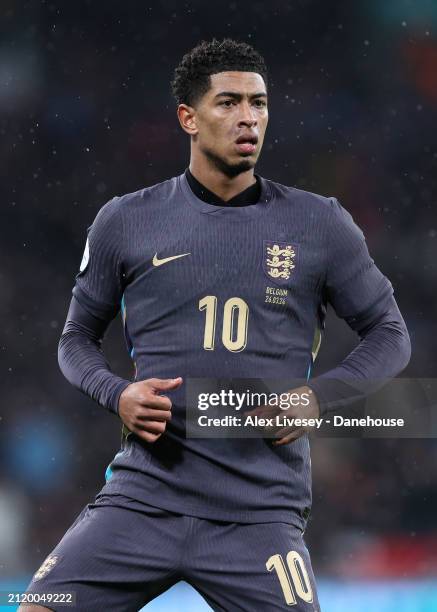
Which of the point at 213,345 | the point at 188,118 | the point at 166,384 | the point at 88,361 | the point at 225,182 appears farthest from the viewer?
the point at 188,118

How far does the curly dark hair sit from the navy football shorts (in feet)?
3.71

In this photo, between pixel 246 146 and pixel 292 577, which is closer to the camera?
pixel 292 577

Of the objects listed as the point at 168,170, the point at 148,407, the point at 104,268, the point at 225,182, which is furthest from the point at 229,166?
the point at 168,170

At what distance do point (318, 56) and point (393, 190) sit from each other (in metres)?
1.01

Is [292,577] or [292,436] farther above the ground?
[292,436]

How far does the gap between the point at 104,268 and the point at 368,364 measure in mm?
713

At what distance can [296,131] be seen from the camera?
21.7ft

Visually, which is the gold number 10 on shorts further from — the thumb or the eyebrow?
the eyebrow

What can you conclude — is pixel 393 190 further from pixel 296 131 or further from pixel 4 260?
pixel 4 260

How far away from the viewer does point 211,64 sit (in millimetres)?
2830

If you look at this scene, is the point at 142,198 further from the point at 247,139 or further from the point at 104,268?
the point at 247,139

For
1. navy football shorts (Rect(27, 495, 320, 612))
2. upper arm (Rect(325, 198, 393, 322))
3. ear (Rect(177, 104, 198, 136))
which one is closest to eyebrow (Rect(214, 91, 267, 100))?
ear (Rect(177, 104, 198, 136))

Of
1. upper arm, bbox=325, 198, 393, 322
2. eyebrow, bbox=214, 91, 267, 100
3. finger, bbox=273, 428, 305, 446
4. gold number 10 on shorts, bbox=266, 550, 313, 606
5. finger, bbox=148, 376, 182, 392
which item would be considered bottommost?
gold number 10 on shorts, bbox=266, 550, 313, 606

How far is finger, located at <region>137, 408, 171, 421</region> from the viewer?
2.35 m
